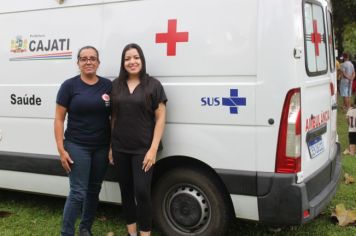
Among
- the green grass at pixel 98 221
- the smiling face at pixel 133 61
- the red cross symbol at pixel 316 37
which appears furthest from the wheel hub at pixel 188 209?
the red cross symbol at pixel 316 37

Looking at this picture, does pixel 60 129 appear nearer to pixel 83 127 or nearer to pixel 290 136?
pixel 83 127

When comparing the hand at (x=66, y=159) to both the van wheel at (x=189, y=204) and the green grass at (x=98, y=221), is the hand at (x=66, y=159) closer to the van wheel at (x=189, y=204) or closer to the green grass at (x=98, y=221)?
the van wheel at (x=189, y=204)

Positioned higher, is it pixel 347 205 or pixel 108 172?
pixel 108 172

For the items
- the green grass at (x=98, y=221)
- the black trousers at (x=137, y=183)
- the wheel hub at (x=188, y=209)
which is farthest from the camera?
the green grass at (x=98, y=221)

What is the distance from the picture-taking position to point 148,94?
3.88 m

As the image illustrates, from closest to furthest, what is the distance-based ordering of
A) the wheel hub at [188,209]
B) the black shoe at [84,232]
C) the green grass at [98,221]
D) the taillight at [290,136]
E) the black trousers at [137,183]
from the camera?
the taillight at [290,136] → the black trousers at [137,183] → the wheel hub at [188,209] → the black shoe at [84,232] → the green grass at [98,221]

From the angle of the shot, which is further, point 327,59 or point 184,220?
point 327,59

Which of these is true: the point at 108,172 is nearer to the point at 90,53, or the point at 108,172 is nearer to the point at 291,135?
the point at 90,53

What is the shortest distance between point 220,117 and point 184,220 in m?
1.02

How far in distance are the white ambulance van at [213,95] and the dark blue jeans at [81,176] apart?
278 millimetres

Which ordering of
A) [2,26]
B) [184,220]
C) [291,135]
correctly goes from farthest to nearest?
1. [2,26]
2. [184,220]
3. [291,135]

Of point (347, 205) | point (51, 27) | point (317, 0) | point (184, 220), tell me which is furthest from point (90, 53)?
point (347, 205)

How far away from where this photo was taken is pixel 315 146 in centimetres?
410

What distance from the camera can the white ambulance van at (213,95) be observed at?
3689 millimetres
